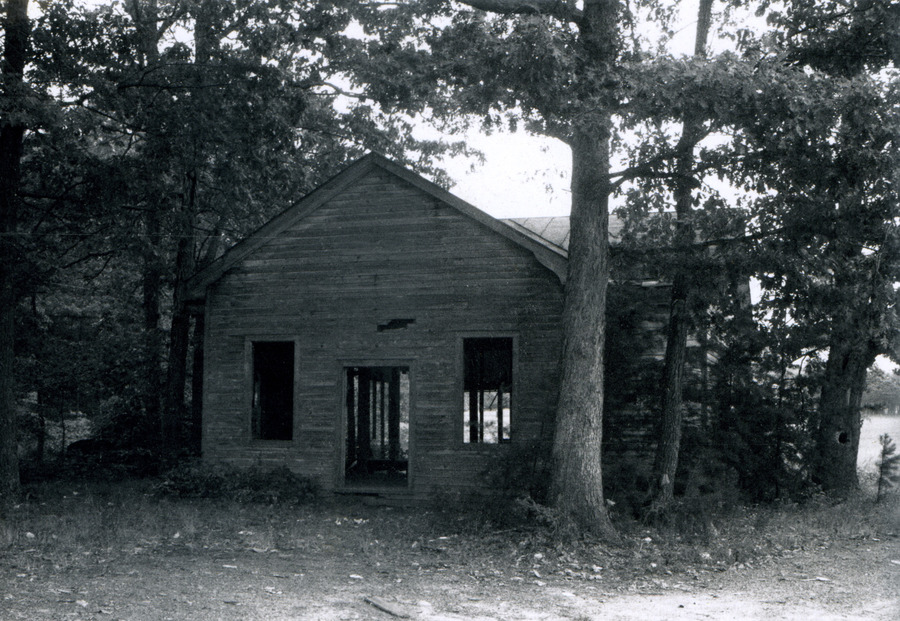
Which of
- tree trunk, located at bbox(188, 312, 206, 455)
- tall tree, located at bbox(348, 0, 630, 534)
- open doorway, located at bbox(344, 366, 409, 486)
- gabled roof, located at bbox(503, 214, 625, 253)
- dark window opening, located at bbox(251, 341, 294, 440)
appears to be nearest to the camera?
tall tree, located at bbox(348, 0, 630, 534)

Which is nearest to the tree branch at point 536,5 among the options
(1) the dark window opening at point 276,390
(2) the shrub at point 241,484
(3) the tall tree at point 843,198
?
(3) the tall tree at point 843,198

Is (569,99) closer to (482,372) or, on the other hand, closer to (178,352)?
(482,372)

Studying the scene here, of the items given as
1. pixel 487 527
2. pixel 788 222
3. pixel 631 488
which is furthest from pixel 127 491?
pixel 788 222

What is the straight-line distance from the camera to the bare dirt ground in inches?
330

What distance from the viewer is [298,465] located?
1634 centimetres

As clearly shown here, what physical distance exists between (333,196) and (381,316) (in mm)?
2332

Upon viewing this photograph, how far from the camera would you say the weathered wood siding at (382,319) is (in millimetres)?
15570

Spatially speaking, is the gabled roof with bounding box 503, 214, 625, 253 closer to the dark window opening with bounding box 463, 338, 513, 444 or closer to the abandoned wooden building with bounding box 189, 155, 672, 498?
the dark window opening with bounding box 463, 338, 513, 444

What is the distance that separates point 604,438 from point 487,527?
4155 millimetres

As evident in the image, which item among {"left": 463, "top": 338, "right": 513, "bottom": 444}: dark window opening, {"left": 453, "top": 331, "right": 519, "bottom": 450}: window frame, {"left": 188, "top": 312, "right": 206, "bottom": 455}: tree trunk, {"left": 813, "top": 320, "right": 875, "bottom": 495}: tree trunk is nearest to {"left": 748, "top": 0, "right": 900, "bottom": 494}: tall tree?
{"left": 813, "top": 320, "right": 875, "bottom": 495}: tree trunk

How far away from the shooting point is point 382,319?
16.2 m

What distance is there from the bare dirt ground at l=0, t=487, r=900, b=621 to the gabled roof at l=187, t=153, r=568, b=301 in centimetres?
447

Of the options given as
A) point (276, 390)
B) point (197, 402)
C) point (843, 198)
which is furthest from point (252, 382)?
point (843, 198)

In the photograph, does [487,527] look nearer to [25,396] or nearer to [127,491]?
[127,491]
